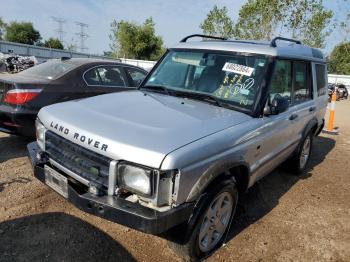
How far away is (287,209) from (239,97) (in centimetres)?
186

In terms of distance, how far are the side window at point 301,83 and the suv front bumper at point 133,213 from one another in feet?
9.03

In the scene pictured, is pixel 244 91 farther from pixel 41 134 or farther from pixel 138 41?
pixel 138 41

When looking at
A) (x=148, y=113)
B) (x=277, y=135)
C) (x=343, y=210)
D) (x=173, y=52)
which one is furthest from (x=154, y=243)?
(x=343, y=210)

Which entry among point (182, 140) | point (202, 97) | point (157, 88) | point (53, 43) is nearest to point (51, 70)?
point (157, 88)

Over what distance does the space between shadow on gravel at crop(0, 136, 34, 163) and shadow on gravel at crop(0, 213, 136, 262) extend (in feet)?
6.96

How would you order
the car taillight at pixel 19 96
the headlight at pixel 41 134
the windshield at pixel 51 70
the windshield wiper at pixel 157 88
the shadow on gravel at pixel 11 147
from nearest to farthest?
1. the headlight at pixel 41 134
2. the windshield wiper at pixel 157 88
3. the car taillight at pixel 19 96
4. the shadow on gravel at pixel 11 147
5. the windshield at pixel 51 70

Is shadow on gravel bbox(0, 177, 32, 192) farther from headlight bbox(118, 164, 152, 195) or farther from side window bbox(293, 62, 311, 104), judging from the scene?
side window bbox(293, 62, 311, 104)

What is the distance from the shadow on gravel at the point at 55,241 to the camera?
10.5 ft

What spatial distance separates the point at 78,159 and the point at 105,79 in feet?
12.7

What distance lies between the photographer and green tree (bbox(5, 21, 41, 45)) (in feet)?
232

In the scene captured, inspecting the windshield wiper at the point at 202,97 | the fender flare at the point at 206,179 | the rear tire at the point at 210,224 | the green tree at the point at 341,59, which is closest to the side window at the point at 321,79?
the windshield wiper at the point at 202,97

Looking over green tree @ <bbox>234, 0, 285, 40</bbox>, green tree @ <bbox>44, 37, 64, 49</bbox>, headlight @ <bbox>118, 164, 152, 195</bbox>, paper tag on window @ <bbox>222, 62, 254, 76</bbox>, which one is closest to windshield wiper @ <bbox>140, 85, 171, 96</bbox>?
paper tag on window @ <bbox>222, 62, 254, 76</bbox>

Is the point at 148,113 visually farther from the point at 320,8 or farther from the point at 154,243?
the point at 320,8

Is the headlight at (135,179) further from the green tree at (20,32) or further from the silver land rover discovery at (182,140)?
the green tree at (20,32)
